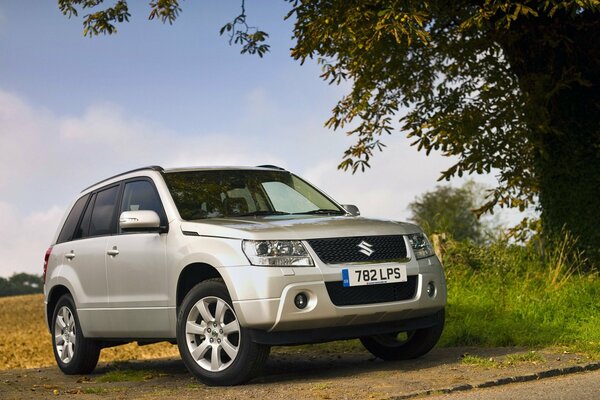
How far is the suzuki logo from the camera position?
8.28 m

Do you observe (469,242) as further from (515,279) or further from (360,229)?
(360,229)

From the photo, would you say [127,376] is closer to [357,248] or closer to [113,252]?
[113,252]

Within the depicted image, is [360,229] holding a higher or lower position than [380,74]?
lower

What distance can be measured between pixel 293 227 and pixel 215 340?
1216 mm

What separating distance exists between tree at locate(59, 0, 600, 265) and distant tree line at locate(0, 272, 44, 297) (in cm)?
3942

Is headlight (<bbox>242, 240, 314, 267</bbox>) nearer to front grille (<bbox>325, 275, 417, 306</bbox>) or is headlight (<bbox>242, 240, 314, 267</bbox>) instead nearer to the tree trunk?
front grille (<bbox>325, 275, 417, 306</bbox>)

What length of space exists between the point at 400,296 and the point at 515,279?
696 cm

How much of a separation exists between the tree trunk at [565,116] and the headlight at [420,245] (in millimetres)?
8362

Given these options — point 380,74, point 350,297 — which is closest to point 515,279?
point 380,74

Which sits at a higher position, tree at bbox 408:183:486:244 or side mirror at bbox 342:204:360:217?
tree at bbox 408:183:486:244

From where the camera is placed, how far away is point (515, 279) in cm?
1491

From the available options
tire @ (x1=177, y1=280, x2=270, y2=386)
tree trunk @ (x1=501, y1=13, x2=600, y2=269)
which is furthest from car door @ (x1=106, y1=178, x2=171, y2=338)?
tree trunk @ (x1=501, y1=13, x2=600, y2=269)

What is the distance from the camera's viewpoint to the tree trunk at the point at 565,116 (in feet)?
54.7

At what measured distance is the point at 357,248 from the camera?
8258mm
